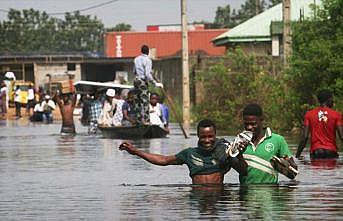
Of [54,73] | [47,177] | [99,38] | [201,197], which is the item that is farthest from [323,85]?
[99,38]

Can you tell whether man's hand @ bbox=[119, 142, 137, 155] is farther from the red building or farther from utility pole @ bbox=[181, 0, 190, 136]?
the red building

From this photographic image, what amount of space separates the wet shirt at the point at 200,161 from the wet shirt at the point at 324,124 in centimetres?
514

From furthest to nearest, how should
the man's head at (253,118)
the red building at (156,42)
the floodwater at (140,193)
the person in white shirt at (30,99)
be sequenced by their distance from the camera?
the red building at (156,42)
the person in white shirt at (30,99)
the man's head at (253,118)
the floodwater at (140,193)

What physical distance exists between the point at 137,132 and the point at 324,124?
1324 centimetres

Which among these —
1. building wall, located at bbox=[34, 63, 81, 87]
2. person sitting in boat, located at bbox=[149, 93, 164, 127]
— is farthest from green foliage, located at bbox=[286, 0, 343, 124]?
building wall, located at bbox=[34, 63, 81, 87]

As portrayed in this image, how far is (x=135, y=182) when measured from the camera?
17.1 m

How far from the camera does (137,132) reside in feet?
100

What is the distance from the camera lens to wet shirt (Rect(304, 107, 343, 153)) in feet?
57.9

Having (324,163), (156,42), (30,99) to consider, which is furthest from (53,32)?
(324,163)

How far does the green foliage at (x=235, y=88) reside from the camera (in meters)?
34.7


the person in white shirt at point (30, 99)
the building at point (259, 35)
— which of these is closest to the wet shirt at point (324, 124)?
the building at point (259, 35)

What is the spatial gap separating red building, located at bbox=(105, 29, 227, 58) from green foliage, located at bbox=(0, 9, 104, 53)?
146 ft

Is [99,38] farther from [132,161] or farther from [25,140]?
[132,161]

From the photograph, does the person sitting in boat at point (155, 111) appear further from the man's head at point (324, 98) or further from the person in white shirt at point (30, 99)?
the person in white shirt at point (30, 99)
